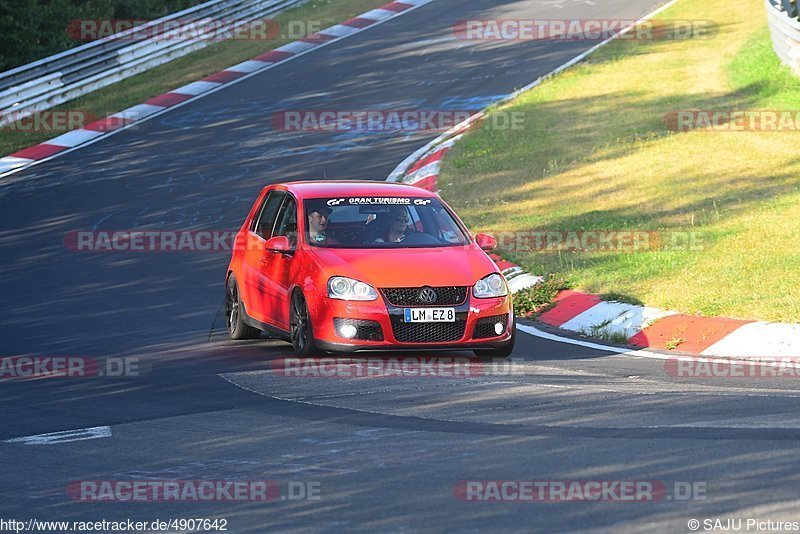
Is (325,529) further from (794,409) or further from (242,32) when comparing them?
(242,32)

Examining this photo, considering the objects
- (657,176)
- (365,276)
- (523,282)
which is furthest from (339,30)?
(365,276)

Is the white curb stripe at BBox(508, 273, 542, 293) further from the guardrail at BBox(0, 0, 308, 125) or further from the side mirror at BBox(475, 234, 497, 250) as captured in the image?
the guardrail at BBox(0, 0, 308, 125)

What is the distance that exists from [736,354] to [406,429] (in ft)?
14.8

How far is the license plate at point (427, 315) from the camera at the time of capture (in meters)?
11.1

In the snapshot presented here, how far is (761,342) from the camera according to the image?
1175 cm

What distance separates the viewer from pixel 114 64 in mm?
31219

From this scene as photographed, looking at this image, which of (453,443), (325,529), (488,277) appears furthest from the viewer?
(488,277)

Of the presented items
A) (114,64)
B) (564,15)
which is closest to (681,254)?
(114,64)

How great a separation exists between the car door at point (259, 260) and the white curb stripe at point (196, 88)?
54.9ft

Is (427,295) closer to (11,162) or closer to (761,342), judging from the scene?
(761,342)

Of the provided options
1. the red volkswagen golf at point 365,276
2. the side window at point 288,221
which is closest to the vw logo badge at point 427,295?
the red volkswagen golf at point 365,276

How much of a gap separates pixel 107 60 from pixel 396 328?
21.8 m

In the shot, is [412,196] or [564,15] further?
[564,15]

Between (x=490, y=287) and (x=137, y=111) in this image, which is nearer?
(x=490, y=287)
